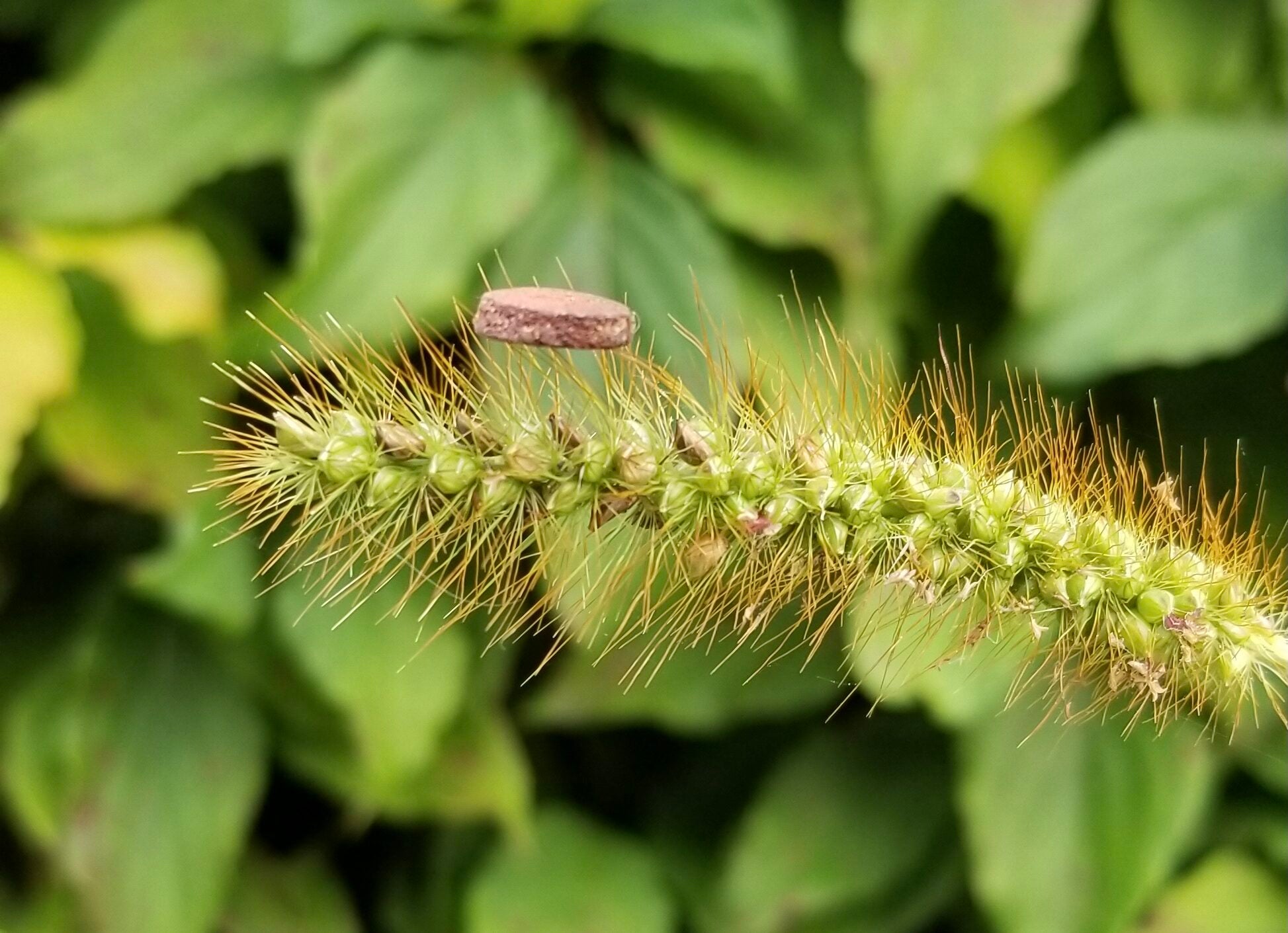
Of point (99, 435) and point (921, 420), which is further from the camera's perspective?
point (99, 435)

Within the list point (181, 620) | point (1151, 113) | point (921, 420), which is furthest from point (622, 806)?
point (921, 420)

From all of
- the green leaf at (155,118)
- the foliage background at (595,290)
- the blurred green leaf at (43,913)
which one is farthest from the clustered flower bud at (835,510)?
the blurred green leaf at (43,913)

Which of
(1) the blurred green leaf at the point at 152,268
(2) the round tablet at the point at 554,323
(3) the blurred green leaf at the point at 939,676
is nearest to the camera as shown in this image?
(2) the round tablet at the point at 554,323

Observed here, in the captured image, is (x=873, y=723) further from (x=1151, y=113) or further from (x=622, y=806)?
(x=1151, y=113)

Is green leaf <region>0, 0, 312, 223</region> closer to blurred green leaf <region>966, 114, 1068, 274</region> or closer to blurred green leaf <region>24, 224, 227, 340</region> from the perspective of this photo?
blurred green leaf <region>24, 224, 227, 340</region>

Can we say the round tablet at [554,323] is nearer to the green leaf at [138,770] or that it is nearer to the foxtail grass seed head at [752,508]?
the foxtail grass seed head at [752,508]

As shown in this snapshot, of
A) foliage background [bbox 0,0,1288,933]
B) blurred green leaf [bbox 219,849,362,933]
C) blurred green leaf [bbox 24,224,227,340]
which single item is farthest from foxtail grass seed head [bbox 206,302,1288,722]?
blurred green leaf [bbox 219,849,362,933]
